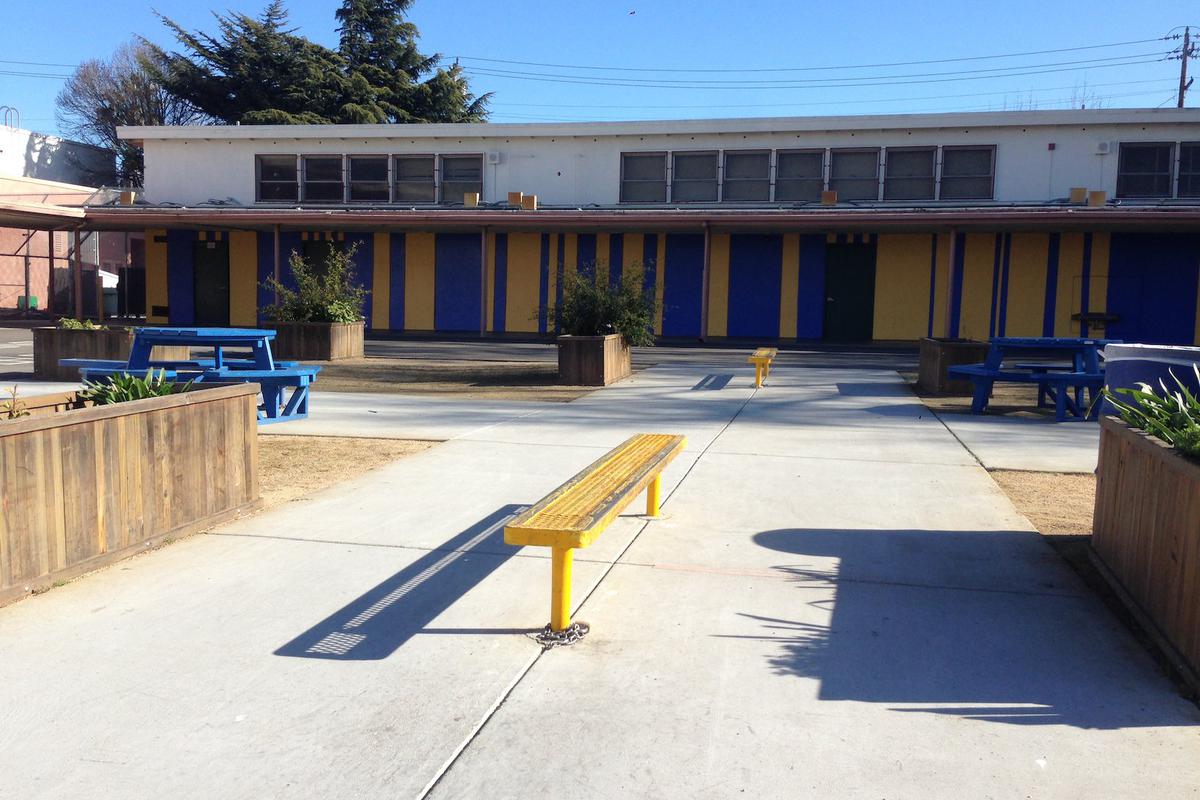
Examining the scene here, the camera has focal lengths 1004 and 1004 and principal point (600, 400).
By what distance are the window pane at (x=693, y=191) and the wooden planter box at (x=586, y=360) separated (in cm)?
1475

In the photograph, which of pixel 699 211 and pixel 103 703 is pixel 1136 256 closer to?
pixel 699 211

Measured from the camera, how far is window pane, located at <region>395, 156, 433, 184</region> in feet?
99.9

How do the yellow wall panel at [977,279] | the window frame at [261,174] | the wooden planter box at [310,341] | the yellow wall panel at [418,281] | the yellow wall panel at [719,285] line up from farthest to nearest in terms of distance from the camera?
the window frame at [261,174] → the yellow wall panel at [418,281] → the yellow wall panel at [719,285] → the yellow wall panel at [977,279] → the wooden planter box at [310,341]

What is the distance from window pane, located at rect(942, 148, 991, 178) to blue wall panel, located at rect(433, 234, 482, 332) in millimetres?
13196

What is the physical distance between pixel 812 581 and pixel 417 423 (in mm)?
6187

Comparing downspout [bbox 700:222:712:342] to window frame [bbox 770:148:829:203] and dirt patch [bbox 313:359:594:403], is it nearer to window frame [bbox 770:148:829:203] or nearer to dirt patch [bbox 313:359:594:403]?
window frame [bbox 770:148:829:203]

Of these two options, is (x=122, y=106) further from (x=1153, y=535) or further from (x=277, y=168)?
(x=1153, y=535)

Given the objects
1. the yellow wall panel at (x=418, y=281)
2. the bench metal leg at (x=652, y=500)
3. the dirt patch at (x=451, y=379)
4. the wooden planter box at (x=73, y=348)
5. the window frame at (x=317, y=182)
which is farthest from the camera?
the window frame at (x=317, y=182)

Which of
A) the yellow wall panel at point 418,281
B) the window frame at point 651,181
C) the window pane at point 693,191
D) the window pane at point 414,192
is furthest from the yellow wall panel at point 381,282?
the window pane at point 693,191

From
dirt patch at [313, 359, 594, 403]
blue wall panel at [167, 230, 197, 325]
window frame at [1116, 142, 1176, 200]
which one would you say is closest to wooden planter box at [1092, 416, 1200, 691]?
dirt patch at [313, 359, 594, 403]

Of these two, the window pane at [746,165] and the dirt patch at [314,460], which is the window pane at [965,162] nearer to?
the window pane at [746,165]

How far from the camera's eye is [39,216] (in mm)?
25750

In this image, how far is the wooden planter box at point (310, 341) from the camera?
58.8 ft

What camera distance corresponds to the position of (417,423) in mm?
10539
